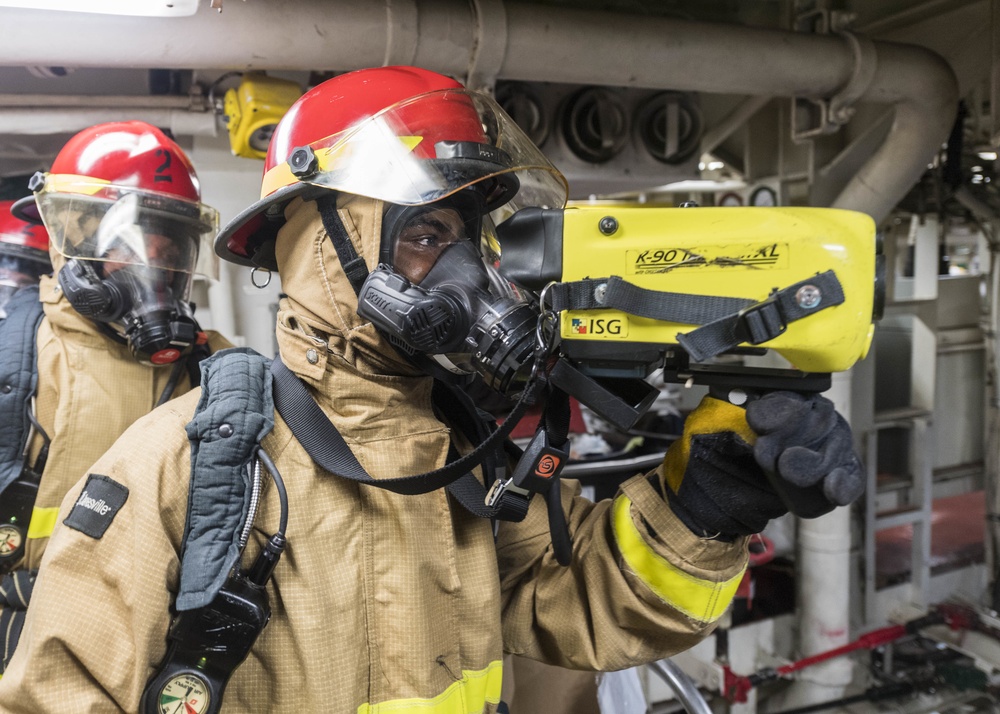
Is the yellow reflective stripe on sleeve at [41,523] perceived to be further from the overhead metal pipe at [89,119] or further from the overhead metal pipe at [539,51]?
the overhead metal pipe at [89,119]

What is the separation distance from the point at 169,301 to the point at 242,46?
30.7 inches

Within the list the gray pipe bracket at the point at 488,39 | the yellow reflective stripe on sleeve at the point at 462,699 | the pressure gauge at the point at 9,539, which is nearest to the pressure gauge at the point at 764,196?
the gray pipe bracket at the point at 488,39

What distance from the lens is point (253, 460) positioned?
1123 mm

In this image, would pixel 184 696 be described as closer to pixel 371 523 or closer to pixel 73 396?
pixel 371 523

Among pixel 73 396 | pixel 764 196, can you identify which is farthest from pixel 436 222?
pixel 764 196

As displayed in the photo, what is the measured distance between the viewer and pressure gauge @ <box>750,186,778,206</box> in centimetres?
405

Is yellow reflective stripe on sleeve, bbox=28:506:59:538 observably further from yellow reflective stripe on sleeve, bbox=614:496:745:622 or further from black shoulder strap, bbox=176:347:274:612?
yellow reflective stripe on sleeve, bbox=614:496:745:622

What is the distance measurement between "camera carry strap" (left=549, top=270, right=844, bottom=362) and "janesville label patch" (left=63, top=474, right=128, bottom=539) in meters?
0.70

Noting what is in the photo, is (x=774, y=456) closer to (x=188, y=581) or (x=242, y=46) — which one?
(x=188, y=581)

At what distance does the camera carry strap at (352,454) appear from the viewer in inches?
45.3

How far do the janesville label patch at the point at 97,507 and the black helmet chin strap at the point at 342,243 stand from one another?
470 mm

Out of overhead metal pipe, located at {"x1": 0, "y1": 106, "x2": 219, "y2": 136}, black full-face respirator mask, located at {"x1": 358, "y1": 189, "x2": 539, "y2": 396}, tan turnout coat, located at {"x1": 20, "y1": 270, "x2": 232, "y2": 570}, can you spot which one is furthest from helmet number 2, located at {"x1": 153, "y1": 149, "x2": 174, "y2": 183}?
black full-face respirator mask, located at {"x1": 358, "y1": 189, "x2": 539, "y2": 396}

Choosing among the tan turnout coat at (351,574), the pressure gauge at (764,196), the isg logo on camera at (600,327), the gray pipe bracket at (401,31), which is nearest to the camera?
the tan turnout coat at (351,574)

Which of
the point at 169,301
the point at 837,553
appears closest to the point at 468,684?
the point at 169,301
